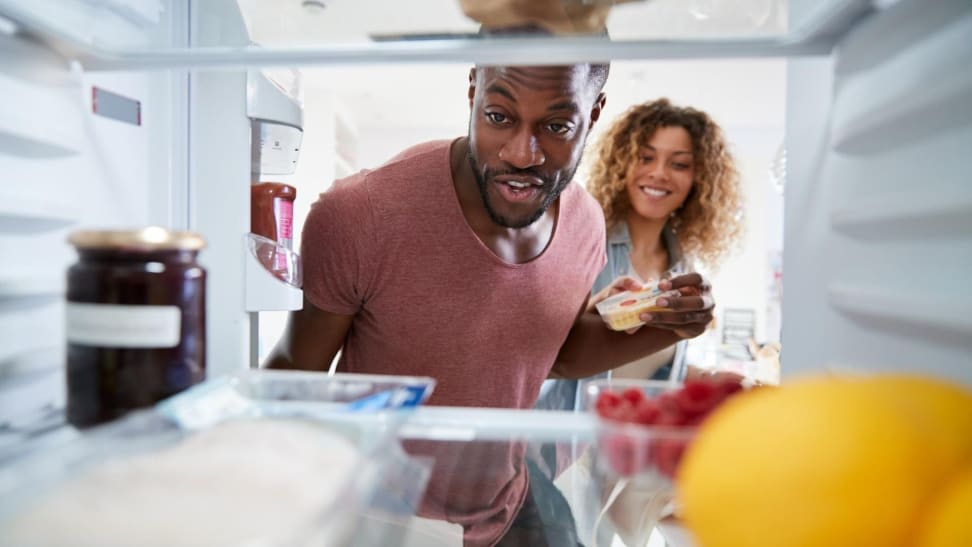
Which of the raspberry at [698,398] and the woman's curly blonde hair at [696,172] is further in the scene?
the woman's curly blonde hair at [696,172]

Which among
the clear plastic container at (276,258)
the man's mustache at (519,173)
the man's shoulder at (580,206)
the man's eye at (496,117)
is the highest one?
the man's eye at (496,117)

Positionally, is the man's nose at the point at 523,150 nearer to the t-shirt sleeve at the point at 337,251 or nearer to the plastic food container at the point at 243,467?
the t-shirt sleeve at the point at 337,251

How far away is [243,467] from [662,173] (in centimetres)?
182

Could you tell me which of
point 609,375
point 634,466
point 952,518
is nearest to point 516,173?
point 634,466

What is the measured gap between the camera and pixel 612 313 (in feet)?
3.71

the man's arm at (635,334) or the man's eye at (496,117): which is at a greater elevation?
the man's eye at (496,117)

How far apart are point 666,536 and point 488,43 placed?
58 centimetres

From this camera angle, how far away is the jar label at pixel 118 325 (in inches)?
20.5

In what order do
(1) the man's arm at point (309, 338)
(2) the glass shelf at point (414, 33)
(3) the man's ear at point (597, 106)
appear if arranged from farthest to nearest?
(3) the man's ear at point (597, 106), (1) the man's arm at point (309, 338), (2) the glass shelf at point (414, 33)

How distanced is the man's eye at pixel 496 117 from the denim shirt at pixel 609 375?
88 centimetres

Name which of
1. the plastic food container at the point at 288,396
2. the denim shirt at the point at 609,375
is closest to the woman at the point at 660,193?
the denim shirt at the point at 609,375

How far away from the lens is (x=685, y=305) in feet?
3.66

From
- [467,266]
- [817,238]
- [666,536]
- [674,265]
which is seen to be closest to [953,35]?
[817,238]

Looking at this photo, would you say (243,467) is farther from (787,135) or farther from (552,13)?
(787,135)
